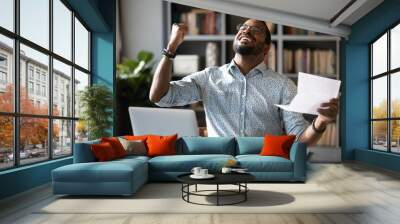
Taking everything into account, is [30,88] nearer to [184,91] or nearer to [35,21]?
[35,21]

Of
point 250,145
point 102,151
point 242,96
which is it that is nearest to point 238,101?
point 242,96

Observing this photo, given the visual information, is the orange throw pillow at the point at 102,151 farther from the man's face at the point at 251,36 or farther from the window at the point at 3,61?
the man's face at the point at 251,36

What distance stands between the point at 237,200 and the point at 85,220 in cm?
140

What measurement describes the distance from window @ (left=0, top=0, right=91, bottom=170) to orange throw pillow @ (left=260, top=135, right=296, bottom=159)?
2.70 metres

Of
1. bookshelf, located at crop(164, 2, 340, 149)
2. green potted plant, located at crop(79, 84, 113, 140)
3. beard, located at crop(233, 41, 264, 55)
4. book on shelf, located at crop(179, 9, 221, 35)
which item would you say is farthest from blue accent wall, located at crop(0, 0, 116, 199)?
beard, located at crop(233, 41, 264, 55)

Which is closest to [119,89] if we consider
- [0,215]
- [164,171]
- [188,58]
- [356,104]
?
[188,58]

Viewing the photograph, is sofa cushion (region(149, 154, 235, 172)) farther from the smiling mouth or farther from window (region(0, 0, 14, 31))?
the smiling mouth

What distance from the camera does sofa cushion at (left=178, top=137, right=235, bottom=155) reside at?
5777 mm

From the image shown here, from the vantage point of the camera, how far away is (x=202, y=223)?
10.1ft

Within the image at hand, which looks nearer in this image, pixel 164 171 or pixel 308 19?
pixel 164 171

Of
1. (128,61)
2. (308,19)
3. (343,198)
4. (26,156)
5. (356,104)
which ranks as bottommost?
(343,198)

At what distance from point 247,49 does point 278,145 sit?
2.79 metres

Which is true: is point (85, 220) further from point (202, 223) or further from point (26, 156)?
A: point (26, 156)

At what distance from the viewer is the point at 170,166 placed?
524cm
